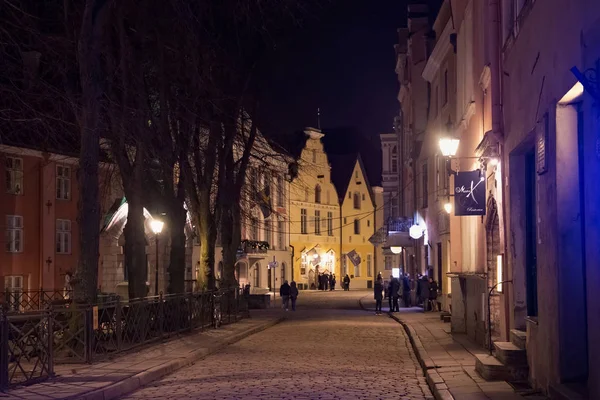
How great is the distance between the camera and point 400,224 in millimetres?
47188

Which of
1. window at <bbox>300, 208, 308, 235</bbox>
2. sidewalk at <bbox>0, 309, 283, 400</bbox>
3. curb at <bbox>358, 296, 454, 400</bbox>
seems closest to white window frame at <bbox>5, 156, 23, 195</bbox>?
sidewalk at <bbox>0, 309, 283, 400</bbox>

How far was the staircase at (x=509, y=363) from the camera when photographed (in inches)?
535

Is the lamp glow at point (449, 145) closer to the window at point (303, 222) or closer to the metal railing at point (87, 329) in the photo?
the metal railing at point (87, 329)

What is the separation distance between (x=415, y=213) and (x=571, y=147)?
118 ft

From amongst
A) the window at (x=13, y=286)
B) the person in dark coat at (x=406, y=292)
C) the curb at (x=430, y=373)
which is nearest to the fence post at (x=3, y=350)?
the curb at (x=430, y=373)


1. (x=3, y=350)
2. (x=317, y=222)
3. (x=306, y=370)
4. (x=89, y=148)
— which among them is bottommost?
(x=306, y=370)

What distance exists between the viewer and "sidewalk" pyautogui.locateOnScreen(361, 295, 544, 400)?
12.7 m

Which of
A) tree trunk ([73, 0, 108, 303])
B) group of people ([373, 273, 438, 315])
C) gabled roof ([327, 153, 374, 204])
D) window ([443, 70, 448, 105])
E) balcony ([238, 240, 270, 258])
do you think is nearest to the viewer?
tree trunk ([73, 0, 108, 303])

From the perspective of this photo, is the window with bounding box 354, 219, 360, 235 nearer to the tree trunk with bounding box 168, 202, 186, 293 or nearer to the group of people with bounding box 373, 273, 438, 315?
the group of people with bounding box 373, 273, 438, 315

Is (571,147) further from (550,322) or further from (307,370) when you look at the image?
(307,370)

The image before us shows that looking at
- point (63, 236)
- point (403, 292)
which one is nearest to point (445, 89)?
point (403, 292)

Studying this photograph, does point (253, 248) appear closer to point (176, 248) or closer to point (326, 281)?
point (326, 281)

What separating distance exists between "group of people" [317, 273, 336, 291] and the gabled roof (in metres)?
10.7

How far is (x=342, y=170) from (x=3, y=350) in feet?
244
